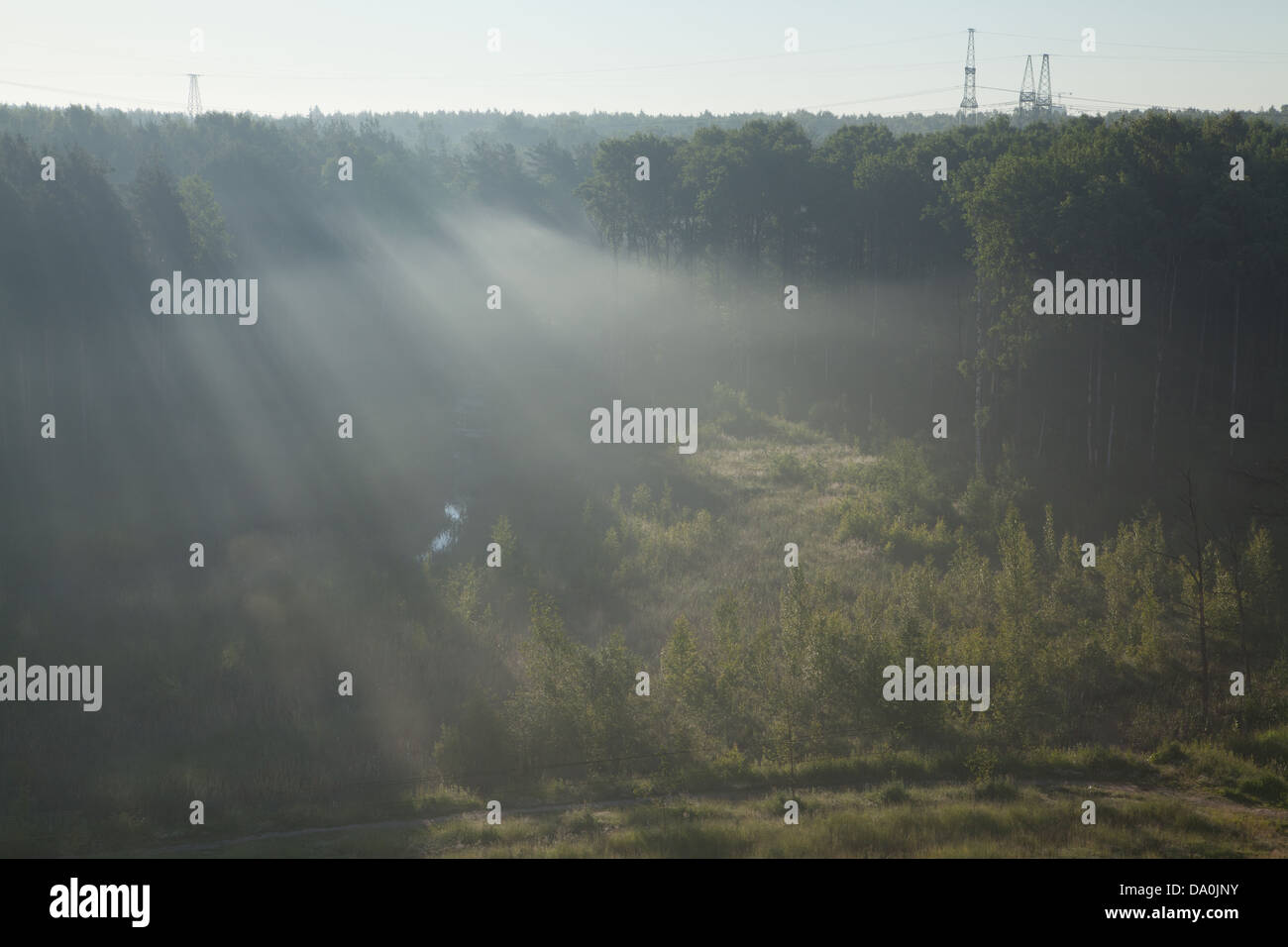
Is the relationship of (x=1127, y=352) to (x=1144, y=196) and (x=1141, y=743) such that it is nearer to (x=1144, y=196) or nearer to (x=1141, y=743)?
(x=1144, y=196)

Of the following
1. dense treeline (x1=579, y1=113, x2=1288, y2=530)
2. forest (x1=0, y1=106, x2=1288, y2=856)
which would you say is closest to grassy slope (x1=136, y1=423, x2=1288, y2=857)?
forest (x1=0, y1=106, x2=1288, y2=856)

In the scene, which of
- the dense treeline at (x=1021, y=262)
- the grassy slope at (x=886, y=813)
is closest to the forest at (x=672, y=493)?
the grassy slope at (x=886, y=813)

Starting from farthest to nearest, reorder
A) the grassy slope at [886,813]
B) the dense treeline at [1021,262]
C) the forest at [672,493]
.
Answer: the dense treeline at [1021,262]
the forest at [672,493]
the grassy slope at [886,813]

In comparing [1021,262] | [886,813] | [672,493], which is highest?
[1021,262]

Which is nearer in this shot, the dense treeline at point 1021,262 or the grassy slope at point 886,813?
the grassy slope at point 886,813

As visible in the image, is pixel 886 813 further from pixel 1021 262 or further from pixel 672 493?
pixel 1021 262

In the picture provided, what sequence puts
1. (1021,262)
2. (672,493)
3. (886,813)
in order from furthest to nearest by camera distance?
(672,493), (1021,262), (886,813)

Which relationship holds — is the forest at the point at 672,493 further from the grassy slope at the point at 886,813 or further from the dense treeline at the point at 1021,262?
the dense treeline at the point at 1021,262

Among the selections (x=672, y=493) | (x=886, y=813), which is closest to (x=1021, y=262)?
(x=672, y=493)

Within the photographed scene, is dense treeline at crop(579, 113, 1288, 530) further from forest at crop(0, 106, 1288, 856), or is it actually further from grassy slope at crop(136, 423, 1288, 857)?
grassy slope at crop(136, 423, 1288, 857)
